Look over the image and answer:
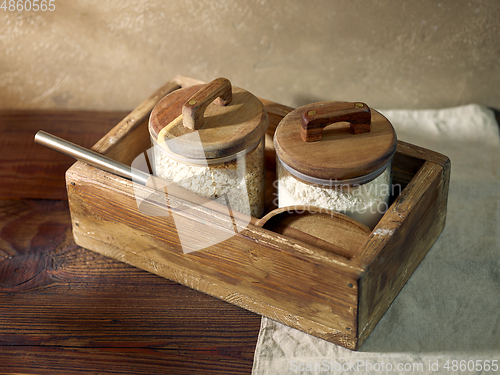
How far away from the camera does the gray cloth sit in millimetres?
605

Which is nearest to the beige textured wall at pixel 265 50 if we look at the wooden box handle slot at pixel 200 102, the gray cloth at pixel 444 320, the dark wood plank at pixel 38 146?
the dark wood plank at pixel 38 146

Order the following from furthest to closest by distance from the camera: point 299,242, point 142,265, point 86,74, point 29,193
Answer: point 86,74 → point 29,193 → point 142,265 → point 299,242

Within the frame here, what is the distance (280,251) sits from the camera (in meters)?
0.57

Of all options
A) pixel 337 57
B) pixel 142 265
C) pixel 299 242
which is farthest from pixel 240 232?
pixel 337 57

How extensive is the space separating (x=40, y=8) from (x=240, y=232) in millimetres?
527

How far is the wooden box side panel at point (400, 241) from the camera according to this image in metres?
0.56

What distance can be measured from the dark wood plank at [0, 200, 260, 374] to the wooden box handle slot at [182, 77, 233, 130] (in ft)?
0.66

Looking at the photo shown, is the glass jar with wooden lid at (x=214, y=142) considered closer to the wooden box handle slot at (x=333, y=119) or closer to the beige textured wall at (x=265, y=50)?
the wooden box handle slot at (x=333, y=119)

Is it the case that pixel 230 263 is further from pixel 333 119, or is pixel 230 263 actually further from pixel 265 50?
pixel 265 50

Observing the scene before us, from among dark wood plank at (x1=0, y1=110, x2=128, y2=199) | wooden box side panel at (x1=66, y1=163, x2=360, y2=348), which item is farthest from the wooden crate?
dark wood plank at (x1=0, y1=110, x2=128, y2=199)

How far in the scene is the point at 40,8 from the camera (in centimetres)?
88

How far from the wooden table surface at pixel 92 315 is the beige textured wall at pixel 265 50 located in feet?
0.82

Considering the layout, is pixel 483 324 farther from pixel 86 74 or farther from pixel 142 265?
pixel 86 74

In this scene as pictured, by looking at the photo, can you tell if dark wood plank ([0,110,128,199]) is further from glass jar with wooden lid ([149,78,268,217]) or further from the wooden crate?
glass jar with wooden lid ([149,78,268,217])
